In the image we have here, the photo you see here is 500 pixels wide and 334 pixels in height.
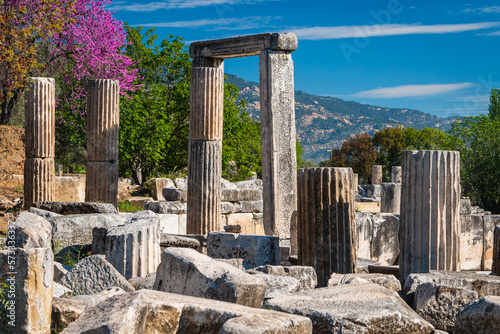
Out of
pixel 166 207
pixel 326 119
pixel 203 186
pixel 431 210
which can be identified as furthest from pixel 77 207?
pixel 326 119

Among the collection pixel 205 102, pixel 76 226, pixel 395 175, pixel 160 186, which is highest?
pixel 205 102

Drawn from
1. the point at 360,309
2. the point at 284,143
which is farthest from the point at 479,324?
the point at 284,143

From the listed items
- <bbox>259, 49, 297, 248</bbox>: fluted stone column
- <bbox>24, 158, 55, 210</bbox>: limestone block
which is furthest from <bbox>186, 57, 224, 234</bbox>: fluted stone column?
<bbox>24, 158, 55, 210</bbox>: limestone block

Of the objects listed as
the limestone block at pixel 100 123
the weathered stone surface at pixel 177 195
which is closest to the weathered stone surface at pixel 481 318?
the limestone block at pixel 100 123

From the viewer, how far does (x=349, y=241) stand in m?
6.57

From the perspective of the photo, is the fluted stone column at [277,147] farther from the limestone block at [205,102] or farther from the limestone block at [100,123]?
the limestone block at [100,123]

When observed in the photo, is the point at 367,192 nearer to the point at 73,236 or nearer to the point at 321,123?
the point at 73,236

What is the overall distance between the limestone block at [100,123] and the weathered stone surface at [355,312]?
7.70 meters

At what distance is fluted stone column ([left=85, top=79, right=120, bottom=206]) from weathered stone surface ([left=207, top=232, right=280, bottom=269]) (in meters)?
4.62

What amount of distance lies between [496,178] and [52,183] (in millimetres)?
21271

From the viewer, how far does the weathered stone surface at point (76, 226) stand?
7270mm

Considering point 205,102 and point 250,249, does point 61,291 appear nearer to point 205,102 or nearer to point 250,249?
point 250,249

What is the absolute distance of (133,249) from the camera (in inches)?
247

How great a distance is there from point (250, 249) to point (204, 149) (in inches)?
139
